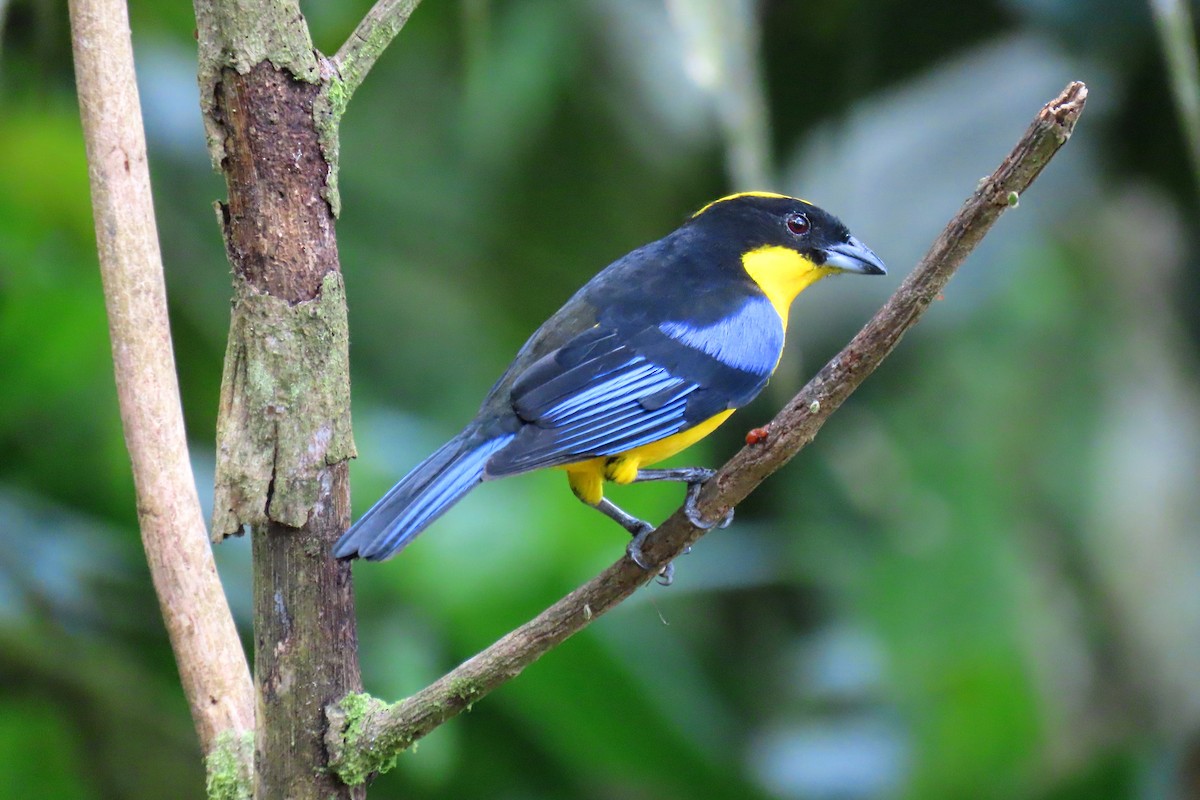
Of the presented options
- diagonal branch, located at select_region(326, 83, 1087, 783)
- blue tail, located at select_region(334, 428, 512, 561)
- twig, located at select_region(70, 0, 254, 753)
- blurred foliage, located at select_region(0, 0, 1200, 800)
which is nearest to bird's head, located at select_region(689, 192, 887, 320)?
blurred foliage, located at select_region(0, 0, 1200, 800)

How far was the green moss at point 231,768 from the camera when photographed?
1.91m

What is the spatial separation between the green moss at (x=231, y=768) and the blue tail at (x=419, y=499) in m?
0.39

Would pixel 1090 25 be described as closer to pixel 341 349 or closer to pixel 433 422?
pixel 433 422

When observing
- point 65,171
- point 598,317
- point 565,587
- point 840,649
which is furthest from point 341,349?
point 840,649

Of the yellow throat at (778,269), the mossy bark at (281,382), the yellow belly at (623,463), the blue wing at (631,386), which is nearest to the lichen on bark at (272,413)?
the mossy bark at (281,382)

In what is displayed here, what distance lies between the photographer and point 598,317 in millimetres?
2723

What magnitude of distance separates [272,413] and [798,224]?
181 centimetres

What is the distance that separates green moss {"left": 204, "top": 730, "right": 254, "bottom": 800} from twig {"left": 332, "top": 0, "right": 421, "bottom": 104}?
3.39 ft

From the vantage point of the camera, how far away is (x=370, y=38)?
1.93 m

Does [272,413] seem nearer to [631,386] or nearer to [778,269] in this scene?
[631,386]

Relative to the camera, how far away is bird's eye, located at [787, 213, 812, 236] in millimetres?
Answer: 3227

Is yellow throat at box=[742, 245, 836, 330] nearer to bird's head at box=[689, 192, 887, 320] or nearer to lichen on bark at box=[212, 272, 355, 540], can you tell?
bird's head at box=[689, 192, 887, 320]

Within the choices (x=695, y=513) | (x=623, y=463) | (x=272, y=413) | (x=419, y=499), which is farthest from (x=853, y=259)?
(x=272, y=413)

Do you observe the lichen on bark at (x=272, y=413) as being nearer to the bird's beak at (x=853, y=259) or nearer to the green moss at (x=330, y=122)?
the green moss at (x=330, y=122)
